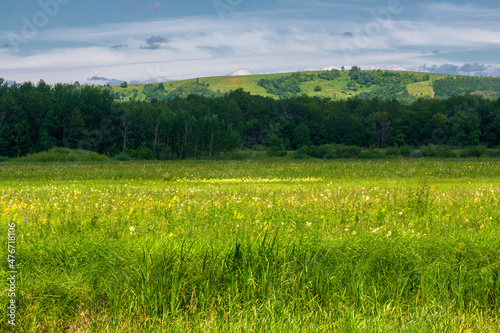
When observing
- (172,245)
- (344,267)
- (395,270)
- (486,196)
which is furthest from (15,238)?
(486,196)

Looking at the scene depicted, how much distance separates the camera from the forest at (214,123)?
102688 millimetres

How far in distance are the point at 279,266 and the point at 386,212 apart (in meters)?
6.13

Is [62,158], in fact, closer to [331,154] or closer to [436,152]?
[331,154]

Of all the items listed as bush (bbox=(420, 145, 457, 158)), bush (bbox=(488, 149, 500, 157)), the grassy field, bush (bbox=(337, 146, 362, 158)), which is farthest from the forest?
the grassy field

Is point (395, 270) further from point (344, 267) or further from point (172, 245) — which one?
point (172, 245)

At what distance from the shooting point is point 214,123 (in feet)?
354

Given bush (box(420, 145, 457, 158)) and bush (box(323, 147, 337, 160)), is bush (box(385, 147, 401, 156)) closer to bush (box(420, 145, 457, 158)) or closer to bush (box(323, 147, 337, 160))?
bush (box(420, 145, 457, 158))

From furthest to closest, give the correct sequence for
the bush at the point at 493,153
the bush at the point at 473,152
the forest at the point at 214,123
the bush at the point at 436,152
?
the forest at the point at 214,123
the bush at the point at 436,152
the bush at the point at 473,152
the bush at the point at 493,153

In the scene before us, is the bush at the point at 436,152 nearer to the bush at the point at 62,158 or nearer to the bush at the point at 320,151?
the bush at the point at 320,151

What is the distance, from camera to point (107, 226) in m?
10.7

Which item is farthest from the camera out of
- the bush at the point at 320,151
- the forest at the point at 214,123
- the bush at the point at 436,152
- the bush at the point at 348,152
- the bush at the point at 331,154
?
the forest at the point at 214,123

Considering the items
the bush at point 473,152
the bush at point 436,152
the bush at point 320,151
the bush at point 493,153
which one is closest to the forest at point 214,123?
the bush at point 320,151

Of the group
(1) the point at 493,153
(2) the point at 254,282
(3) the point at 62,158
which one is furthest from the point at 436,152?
(2) the point at 254,282

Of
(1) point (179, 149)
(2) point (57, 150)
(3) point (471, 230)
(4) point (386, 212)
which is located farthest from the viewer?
(1) point (179, 149)
